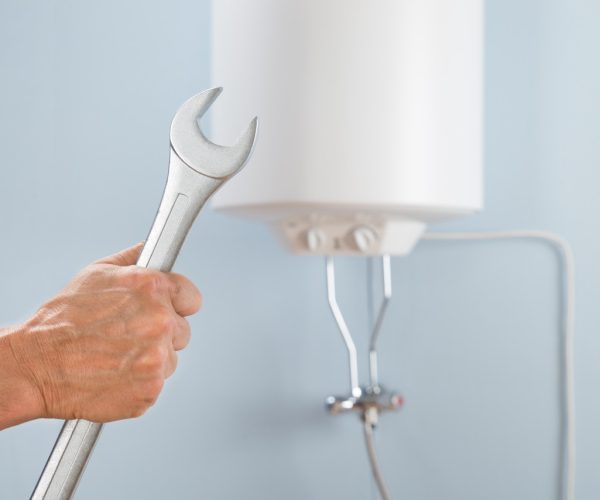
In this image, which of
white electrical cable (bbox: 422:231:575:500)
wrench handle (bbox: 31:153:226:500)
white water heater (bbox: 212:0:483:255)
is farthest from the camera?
white electrical cable (bbox: 422:231:575:500)

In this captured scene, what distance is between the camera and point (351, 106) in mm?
992

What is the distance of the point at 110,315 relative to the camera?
0.62m

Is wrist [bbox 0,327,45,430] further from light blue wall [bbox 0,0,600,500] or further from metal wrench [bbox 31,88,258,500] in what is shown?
light blue wall [bbox 0,0,600,500]

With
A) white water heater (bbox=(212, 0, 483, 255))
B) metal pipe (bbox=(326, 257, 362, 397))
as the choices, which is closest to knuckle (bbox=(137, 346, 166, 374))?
white water heater (bbox=(212, 0, 483, 255))

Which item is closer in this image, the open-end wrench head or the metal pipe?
the open-end wrench head

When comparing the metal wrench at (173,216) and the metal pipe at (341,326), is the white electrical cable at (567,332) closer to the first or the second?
the metal pipe at (341,326)

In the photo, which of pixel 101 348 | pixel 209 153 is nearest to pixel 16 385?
pixel 101 348

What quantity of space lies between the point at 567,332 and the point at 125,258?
32.1 inches

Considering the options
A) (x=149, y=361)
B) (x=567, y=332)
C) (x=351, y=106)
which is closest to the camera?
(x=149, y=361)

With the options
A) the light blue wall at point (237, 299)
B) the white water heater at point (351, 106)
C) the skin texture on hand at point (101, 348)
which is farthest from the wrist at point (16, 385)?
the light blue wall at point (237, 299)

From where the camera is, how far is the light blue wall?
4.37ft

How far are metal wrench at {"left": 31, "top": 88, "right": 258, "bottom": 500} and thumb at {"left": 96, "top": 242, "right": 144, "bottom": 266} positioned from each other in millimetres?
60

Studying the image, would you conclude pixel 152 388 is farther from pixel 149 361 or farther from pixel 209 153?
pixel 209 153

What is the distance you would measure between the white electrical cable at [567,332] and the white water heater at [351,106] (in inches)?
10.7
